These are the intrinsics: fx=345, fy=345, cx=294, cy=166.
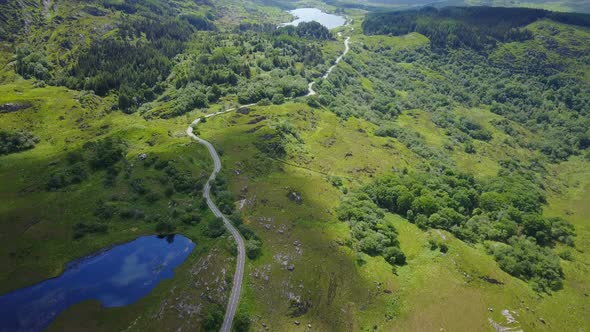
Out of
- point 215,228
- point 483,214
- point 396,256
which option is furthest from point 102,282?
point 483,214

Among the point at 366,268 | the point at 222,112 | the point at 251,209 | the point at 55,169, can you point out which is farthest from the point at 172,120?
the point at 366,268

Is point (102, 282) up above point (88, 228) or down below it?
below

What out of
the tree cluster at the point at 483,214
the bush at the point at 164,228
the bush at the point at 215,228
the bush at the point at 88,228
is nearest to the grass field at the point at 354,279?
the tree cluster at the point at 483,214

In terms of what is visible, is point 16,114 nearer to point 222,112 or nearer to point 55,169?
point 55,169

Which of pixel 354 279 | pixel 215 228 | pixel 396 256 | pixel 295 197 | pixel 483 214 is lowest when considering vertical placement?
pixel 483 214

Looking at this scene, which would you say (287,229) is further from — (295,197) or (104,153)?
(104,153)

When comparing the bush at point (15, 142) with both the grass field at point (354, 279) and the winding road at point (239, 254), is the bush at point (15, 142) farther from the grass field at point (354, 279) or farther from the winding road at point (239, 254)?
the grass field at point (354, 279)

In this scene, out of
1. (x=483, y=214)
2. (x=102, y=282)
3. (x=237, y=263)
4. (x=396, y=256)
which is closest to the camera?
(x=102, y=282)

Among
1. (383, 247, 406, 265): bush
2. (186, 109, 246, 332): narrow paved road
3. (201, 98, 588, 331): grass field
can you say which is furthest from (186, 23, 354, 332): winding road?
(383, 247, 406, 265): bush

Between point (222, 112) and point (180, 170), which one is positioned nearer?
point (180, 170)
